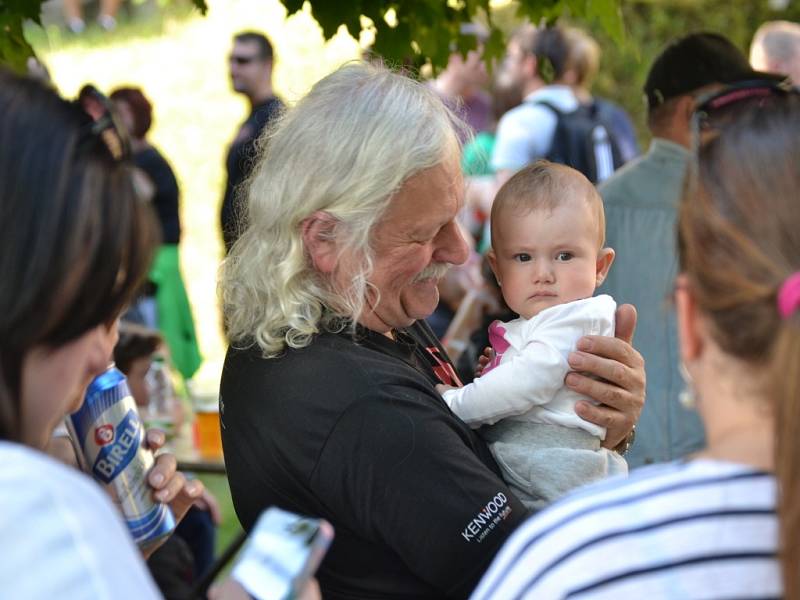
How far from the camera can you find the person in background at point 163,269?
743 cm

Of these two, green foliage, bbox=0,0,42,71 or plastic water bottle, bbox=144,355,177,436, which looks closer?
green foliage, bbox=0,0,42,71

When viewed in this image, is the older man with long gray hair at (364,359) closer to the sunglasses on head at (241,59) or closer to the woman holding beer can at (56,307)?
the woman holding beer can at (56,307)

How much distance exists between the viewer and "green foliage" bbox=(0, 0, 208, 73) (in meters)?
2.80

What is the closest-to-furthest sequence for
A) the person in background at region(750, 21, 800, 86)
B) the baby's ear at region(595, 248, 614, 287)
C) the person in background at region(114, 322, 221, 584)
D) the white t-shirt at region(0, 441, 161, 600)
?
the white t-shirt at region(0, 441, 161, 600) < the baby's ear at region(595, 248, 614, 287) < the person in background at region(114, 322, 221, 584) < the person in background at region(750, 21, 800, 86)

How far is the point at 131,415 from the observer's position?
2.13m

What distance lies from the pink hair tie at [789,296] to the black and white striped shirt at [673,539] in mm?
184

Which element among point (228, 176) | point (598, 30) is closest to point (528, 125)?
point (228, 176)

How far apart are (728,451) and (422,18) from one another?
2.13 metres

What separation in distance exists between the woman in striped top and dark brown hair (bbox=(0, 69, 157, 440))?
587 millimetres

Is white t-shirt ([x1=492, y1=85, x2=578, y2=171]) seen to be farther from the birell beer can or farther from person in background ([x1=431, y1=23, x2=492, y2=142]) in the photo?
the birell beer can

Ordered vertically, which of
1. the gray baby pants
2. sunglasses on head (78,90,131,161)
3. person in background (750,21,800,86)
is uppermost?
sunglasses on head (78,90,131,161)

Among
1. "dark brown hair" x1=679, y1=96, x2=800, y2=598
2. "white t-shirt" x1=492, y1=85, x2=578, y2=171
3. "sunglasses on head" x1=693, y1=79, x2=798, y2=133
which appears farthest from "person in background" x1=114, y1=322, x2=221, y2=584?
"dark brown hair" x1=679, y1=96, x2=800, y2=598

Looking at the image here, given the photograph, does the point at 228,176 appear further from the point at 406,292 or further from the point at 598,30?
the point at 598,30

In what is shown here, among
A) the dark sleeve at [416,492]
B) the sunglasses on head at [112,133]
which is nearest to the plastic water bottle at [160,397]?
the dark sleeve at [416,492]
